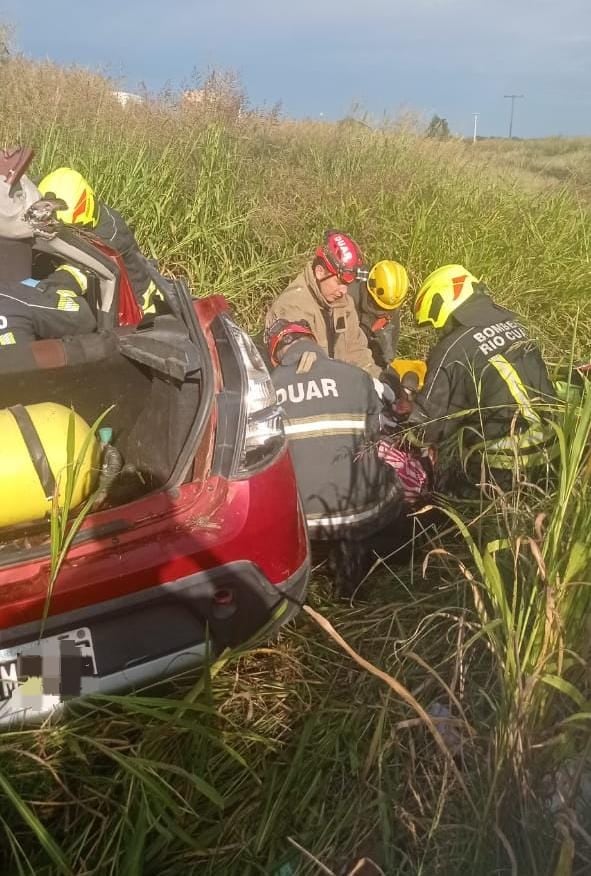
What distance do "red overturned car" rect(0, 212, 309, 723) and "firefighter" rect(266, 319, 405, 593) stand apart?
48 cm

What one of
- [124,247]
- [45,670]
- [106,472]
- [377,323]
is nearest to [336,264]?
[377,323]

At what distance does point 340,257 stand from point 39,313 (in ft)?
8.27

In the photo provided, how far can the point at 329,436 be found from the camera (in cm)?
289

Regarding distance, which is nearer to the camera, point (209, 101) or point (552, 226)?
Answer: point (552, 226)

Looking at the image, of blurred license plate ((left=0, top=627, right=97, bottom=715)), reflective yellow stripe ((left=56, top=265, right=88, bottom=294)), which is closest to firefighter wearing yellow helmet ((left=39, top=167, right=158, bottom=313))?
reflective yellow stripe ((left=56, top=265, right=88, bottom=294))

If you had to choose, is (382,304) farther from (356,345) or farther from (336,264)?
(336,264)

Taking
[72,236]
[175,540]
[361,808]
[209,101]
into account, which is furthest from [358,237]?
[361,808]

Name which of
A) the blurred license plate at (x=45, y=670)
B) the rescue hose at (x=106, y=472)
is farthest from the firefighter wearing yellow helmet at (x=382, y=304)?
the blurred license plate at (x=45, y=670)

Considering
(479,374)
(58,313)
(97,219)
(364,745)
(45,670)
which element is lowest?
(364,745)

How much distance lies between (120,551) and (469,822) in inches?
44.2

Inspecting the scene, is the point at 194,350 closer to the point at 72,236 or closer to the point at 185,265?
the point at 72,236

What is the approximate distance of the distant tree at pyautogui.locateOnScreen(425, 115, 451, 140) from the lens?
7.77m

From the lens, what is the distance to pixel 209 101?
6.53m

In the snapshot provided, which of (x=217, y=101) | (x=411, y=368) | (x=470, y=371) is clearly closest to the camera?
(x=470, y=371)
